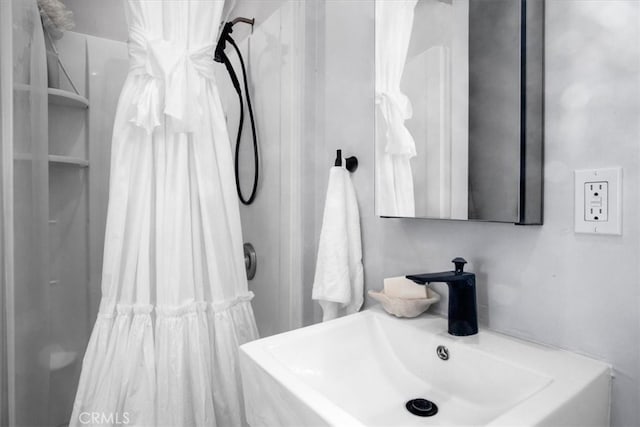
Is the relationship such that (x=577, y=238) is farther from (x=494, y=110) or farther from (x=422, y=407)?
(x=422, y=407)

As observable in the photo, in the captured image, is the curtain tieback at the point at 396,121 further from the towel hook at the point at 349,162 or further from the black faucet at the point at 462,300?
the black faucet at the point at 462,300

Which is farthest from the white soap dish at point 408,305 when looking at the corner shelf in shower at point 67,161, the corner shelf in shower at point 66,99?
the corner shelf in shower at point 66,99

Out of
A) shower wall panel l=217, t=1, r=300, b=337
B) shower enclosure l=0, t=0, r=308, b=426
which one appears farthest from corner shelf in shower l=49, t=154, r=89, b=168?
shower wall panel l=217, t=1, r=300, b=337

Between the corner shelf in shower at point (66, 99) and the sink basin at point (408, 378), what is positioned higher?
the corner shelf in shower at point (66, 99)

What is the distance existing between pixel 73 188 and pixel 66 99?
0.32 meters

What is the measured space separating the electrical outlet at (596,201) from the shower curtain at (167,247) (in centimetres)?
99

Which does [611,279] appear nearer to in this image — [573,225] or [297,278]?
[573,225]

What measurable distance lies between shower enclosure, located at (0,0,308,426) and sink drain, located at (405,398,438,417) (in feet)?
2.33

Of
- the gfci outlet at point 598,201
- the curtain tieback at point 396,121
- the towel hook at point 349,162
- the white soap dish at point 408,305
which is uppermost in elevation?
the curtain tieback at point 396,121

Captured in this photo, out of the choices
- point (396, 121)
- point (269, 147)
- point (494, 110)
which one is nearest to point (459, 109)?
point (494, 110)

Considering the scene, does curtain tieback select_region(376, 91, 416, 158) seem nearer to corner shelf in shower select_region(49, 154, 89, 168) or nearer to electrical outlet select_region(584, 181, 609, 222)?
electrical outlet select_region(584, 181, 609, 222)

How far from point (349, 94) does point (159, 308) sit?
978mm

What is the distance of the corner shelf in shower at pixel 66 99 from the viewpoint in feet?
3.92

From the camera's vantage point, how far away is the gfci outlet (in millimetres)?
635
